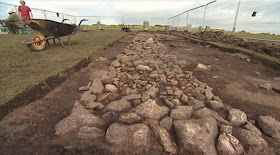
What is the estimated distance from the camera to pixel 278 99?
10.2 ft

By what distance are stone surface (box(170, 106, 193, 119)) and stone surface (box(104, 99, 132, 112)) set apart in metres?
0.61

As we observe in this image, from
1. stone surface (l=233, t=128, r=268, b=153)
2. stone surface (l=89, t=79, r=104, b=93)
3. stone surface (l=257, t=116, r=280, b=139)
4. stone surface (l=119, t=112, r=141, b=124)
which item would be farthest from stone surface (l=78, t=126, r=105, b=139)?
stone surface (l=257, t=116, r=280, b=139)

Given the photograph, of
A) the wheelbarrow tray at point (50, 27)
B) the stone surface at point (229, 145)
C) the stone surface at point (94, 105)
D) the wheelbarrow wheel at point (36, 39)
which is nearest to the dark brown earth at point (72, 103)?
the stone surface at point (94, 105)

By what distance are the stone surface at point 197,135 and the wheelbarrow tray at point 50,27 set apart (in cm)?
560

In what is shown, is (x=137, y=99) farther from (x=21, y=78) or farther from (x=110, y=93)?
(x=21, y=78)

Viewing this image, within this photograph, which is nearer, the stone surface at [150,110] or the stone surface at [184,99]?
the stone surface at [150,110]

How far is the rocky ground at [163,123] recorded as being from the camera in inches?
74.4

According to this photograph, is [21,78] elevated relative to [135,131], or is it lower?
elevated

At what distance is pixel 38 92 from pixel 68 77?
2.74 ft

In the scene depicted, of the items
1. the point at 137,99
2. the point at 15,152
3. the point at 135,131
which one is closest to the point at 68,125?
the point at 15,152

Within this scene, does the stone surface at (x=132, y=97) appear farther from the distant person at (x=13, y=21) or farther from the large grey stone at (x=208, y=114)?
the distant person at (x=13, y=21)

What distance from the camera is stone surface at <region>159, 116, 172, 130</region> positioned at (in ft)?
6.95

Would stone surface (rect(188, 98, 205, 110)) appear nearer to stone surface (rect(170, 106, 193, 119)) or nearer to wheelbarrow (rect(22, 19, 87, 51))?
stone surface (rect(170, 106, 193, 119))

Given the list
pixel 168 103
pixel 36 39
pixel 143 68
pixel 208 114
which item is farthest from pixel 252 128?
pixel 36 39
